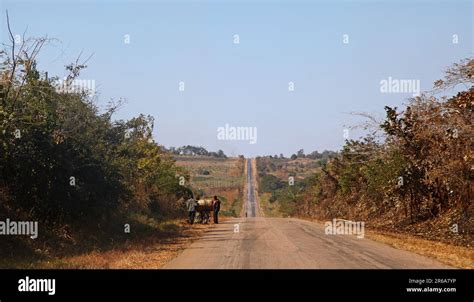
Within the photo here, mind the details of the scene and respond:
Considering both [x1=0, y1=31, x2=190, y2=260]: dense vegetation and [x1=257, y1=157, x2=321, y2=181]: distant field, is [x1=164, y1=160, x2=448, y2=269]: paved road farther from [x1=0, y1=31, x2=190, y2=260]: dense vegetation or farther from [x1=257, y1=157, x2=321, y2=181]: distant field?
[x1=257, y1=157, x2=321, y2=181]: distant field

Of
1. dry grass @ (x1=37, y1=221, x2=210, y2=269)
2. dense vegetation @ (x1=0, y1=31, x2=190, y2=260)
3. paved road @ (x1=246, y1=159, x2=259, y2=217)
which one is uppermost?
dense vegetation @ (x1=0, y1=31, x2=190, y2=260)

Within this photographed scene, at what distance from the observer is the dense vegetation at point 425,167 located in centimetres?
2473

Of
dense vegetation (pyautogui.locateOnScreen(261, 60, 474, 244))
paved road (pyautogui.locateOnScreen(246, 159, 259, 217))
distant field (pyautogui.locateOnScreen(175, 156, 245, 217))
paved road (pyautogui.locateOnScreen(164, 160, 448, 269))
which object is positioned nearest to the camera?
paved road (pyautogui.locateOnScreen(164, 160, 448, 269))

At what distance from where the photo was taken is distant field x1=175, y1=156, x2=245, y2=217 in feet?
355

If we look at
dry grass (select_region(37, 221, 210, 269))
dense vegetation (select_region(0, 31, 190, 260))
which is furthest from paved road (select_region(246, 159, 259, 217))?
dry grass (select_region(37, 221, 210, 269))

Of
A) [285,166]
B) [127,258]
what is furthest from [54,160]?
[285,166]

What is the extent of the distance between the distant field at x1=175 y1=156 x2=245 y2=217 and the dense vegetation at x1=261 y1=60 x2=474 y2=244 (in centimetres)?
5203

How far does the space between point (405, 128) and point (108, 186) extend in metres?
15.6

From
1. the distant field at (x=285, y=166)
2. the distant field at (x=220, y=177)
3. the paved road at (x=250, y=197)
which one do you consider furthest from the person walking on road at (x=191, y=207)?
the distant field at (x=285, y=166)

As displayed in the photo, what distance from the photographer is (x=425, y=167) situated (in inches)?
1173

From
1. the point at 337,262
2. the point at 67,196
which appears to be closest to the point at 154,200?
the point at 67,196

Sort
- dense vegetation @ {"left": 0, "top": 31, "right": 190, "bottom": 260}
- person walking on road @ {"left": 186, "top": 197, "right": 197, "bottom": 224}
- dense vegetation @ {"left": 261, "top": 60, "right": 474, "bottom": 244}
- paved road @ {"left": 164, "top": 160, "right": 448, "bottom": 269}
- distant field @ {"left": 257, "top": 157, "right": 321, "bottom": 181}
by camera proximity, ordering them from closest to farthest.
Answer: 1. paved road @ {"left": 164, "top": 160, "right": 448, "bottom": 269}
2. dense vegetation @ {"left": 0, "top": 31, "right": 190, "bottom": 260}
3. dense vegetation @ {"left": 261, "top": 60, "right": 474, "bottom": 244}
4. person walking on road @ {"left": 186, "top": 197, "right": 197, "bottom": 224}
5. distant field @ {"left": 257, "top": 157, "right": 321, "bottom": 181}
